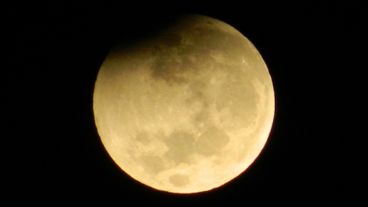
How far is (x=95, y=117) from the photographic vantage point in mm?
7586

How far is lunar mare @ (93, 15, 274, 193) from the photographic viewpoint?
6711 mm

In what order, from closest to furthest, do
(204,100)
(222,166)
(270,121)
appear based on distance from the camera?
(204,100)
(222,166)
(270,121)

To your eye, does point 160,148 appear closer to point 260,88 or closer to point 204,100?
point 204,100

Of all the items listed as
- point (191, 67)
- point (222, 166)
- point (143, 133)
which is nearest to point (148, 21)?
point (191, 67)

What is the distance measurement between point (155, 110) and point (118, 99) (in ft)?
1.72

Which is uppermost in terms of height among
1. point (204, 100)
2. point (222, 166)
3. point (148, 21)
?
point (148, 21)

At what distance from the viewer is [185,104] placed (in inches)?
264

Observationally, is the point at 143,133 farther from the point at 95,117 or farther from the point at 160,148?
the point at 95,117

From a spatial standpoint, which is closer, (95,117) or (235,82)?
(235,82)

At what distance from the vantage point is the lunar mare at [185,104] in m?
6.71

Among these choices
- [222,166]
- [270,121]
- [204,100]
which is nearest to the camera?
[204,100]

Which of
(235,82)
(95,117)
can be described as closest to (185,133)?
(235,82)

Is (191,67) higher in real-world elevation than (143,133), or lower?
higher

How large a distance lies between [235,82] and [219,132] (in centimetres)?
62
